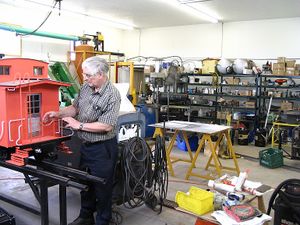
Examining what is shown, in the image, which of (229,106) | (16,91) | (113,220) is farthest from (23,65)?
(229,106)

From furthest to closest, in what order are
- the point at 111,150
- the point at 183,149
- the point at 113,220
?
the point at 183,149
the point at 113,220
the point at 111,150

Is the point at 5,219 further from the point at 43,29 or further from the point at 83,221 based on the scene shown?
the point at 43,29

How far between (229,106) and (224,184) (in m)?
5.14

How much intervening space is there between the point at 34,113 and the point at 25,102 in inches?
4.3

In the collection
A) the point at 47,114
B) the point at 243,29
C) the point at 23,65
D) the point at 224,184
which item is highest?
the point at 243,29

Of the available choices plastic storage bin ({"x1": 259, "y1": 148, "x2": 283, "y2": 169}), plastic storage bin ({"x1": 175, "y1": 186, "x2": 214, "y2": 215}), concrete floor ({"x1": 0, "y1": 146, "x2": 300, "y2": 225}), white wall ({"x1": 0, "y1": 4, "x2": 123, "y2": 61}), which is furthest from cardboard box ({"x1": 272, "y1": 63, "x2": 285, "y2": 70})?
plastic storage bin ({"x1": 175, "y1": 186, "x2": 214, "y2": 215})

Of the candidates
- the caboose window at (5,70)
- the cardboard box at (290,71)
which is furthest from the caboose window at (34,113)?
the cardboard box at (290,71)

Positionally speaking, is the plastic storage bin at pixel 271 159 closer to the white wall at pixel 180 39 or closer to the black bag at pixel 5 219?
the white wall at pixel 180 39

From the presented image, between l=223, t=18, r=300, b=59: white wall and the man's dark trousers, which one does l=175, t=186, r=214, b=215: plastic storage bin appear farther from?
l=223, t=18, r=300, b=59: white wall

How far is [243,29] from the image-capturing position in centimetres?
802

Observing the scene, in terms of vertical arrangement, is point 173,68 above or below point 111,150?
above

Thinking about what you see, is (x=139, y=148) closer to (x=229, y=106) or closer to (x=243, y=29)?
(x=229, y=106)

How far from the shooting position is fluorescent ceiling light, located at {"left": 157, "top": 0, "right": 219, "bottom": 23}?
6159mm

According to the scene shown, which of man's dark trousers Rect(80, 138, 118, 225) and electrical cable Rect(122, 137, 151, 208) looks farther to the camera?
electrical cable Rect(122, 137, 151, 208)
